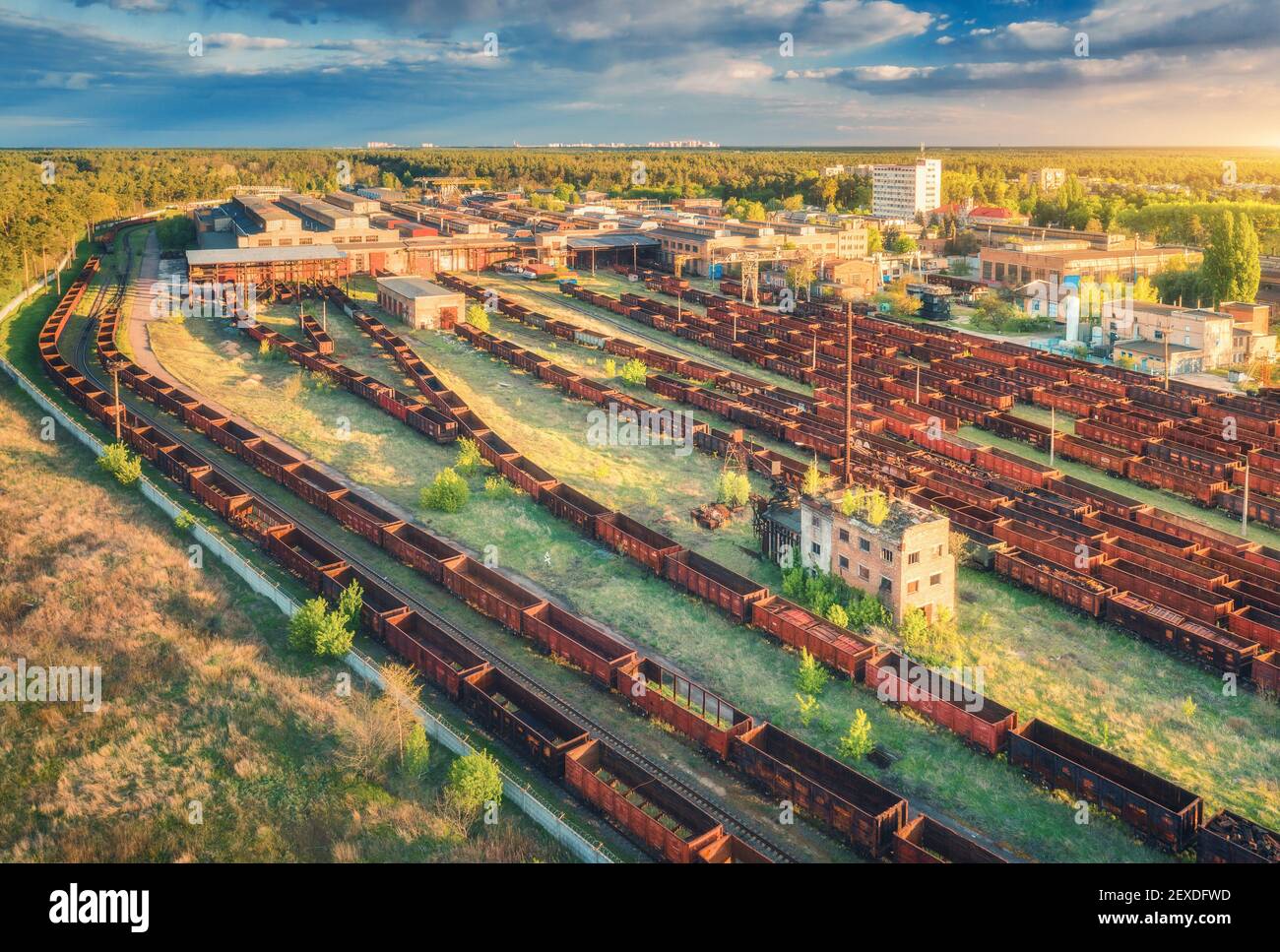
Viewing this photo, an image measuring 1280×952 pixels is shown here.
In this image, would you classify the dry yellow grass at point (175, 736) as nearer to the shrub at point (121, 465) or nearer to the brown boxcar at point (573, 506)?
the shrub at point (121, 465)

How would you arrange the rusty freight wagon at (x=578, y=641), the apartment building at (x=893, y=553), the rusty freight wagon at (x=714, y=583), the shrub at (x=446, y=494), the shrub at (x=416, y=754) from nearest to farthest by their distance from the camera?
1. the shrub at (x=416, y=754)
2. the rusty freight wagon at (x=578, y=641)
3. the apartment building at (x=893, y=553)
4. the rusty freight wagon at (x=714, y=583)
5. the shrub at (x=446, y=494)

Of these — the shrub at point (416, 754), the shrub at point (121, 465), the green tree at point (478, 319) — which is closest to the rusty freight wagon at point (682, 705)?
the shrub at point (416, 754)

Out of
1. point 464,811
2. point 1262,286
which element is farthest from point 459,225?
point 464,811

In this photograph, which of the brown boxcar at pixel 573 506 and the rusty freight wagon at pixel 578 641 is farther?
the brown boxcar at pixel 573 506

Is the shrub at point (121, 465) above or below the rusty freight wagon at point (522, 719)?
above

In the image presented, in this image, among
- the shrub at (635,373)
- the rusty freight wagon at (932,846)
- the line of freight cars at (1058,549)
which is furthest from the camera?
the shrub at (635,373)

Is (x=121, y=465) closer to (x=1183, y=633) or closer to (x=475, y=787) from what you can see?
(x=475, y=787)

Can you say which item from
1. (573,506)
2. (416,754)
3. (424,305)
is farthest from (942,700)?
(424,305)
